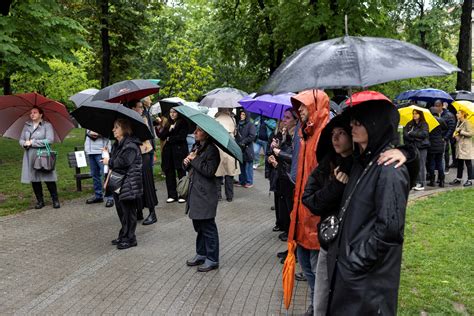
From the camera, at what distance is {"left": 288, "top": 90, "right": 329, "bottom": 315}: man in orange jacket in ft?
14.2

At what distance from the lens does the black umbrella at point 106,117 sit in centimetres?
635

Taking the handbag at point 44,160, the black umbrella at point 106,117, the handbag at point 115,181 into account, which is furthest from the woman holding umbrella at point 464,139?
the handbag at point 44,160

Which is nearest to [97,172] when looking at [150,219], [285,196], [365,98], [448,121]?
[150,219]

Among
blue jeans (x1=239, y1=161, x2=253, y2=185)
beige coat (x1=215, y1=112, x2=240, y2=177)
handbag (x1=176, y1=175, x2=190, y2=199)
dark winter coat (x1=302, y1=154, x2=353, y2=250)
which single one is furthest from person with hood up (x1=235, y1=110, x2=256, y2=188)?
dark winter coat (x1=302, y1=154, x2=353, y2=250)

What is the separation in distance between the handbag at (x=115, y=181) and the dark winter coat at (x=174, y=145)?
2.99 metres

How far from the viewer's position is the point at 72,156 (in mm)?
10922

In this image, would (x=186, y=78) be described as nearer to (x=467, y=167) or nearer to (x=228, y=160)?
(x=228, y=160)

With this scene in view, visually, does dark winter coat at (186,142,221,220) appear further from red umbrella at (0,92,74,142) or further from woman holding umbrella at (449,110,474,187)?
woman holding umbrella at (449,110,474,187)

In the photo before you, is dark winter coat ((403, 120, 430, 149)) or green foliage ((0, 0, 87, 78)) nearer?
dark winter coat ((403, 120, 430, 149))

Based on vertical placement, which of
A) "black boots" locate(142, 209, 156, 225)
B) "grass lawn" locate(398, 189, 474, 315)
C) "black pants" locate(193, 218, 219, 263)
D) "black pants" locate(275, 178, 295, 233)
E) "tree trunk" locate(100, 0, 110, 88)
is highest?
"tree trunk" locate(100, 0, 110, 88)

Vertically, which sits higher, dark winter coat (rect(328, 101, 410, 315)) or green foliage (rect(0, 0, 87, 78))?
green foliage (rect(0, 0, 87, 78))

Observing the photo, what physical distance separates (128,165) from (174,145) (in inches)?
122

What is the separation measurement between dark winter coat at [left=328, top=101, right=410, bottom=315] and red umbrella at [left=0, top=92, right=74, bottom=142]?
704cm

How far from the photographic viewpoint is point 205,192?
5.76 metres
